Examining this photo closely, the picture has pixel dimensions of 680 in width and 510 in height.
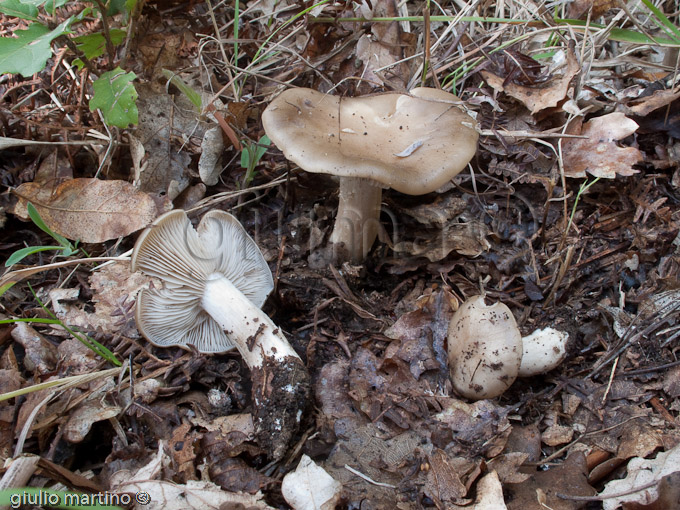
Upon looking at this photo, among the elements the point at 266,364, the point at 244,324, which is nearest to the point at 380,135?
the point at 244,324

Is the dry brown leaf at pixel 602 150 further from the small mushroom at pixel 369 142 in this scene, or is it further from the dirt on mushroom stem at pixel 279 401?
the dirt on mushroom stem at pixel 279 401

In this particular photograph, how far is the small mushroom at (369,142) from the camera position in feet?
7.74

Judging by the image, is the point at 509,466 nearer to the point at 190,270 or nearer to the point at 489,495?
the point at 489,495

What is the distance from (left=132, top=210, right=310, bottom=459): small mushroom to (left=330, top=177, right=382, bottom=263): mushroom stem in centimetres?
54

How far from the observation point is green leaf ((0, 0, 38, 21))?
7.68ft

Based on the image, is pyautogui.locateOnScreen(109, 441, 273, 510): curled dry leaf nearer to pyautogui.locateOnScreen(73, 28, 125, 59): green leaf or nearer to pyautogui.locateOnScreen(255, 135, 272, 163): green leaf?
pyautogui.locateOnScreen(255, 135, 272, 163): green leaf

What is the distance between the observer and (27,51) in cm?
240

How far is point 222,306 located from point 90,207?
1.26 meters

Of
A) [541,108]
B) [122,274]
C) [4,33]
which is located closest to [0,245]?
[122,274]

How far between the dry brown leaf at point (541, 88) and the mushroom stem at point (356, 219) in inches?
54.1

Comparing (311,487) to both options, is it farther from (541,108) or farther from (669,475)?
(541,108)

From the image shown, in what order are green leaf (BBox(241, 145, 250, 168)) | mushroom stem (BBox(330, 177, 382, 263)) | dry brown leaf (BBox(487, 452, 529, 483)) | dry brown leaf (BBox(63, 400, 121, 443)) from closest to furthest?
dry brown leaf (BBox(487, 452, 529, 483)) → dry brown leaf (BBox(63, 400, 121, 443)) → mushroom stem (BBox(330, 177, 382, 263)) → green leaf (BBox(241, 145, 250, 168))

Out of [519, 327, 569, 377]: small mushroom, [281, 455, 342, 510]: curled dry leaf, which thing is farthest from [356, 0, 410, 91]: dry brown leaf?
[281, 455, 342, 510]: curled dry leaf

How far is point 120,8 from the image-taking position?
3.04 meters
